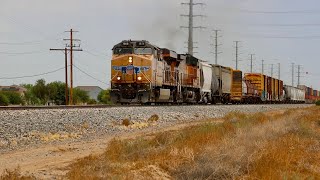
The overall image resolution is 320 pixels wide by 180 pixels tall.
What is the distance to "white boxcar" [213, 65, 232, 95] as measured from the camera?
1853 inches

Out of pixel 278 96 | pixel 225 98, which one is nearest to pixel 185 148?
pixel 225 98

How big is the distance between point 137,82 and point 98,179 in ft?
71.5

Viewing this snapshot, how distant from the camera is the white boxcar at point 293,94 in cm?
7444

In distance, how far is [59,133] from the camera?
595 inches

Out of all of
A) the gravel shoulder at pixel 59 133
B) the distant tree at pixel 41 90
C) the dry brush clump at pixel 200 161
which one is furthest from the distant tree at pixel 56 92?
the dry brush clump at pixel 200 161

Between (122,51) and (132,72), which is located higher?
(122,51)

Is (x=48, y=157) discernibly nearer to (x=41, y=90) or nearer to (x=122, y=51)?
(x=122, y=51)

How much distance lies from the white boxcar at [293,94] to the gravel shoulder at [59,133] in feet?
177

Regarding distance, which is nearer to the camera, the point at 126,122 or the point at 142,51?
the point at 126,122

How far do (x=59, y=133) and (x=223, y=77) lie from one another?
34.8m

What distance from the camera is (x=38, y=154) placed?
11.2 m

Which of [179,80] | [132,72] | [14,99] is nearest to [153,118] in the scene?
[132,72]

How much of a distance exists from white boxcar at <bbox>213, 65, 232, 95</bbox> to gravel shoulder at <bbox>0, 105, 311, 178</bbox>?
24.0 m

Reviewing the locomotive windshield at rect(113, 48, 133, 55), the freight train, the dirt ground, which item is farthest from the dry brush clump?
the locomotive windshield at rect(113, 48, 133, 55)
